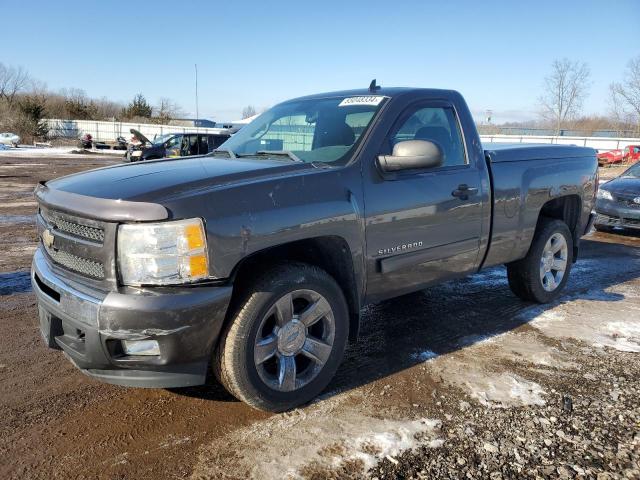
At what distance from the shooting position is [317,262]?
3305 mm

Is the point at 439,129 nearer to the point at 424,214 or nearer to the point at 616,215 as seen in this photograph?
the point at 424,214

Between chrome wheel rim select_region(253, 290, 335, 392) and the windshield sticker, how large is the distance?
1546 millimetres

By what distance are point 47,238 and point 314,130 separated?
1.93 metres

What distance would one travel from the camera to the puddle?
17.5 feet

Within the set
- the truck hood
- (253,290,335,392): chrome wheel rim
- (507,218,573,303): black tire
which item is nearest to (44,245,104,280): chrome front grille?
the truck hood

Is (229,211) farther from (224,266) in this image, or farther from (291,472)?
(291,472)

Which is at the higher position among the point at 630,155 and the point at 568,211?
the point at 630,155

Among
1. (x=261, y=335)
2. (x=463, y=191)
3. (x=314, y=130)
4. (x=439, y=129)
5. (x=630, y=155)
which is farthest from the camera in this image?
(x=630, y=155)

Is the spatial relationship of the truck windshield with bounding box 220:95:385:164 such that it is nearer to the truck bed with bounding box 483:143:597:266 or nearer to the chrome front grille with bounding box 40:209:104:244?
the truck bed with bounding box 483:143:597:266

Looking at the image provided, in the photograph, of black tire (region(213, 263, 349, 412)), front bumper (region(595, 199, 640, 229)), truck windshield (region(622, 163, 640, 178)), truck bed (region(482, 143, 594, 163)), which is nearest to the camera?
black tire (region(213, 263, 349, 412))

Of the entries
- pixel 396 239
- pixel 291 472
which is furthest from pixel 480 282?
pixel 291 472

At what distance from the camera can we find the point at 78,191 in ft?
9.39

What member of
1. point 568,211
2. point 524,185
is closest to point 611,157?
point 568,211

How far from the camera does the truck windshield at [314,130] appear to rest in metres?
3.54
